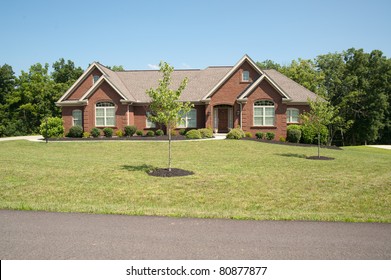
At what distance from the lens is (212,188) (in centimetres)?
1079

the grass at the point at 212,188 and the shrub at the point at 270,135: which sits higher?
the shrub at the point at 270,135

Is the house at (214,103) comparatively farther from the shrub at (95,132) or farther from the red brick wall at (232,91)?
the shrub at (95,132)

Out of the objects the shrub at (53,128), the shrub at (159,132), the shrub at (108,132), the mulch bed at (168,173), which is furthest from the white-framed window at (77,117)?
the mulch bed at (168,173)

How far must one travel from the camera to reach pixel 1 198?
9.29 m

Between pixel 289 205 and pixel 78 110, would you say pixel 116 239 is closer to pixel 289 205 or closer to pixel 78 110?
pixel 289 205

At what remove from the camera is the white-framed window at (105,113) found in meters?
31.3

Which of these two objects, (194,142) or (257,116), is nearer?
(194,142)

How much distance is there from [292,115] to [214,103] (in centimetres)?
833

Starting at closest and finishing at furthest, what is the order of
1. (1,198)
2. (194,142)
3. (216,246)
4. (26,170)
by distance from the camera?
(216,246)
(1,198)
(26,170)
(194,142)

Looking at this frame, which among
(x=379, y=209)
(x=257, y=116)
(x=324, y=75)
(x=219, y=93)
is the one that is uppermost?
(x=324, y=75)

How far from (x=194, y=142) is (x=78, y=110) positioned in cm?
1473

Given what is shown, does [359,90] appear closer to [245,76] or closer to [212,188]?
[245,76]

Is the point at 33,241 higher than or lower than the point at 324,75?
lower

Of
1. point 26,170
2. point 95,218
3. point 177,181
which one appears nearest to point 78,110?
point 26,170
